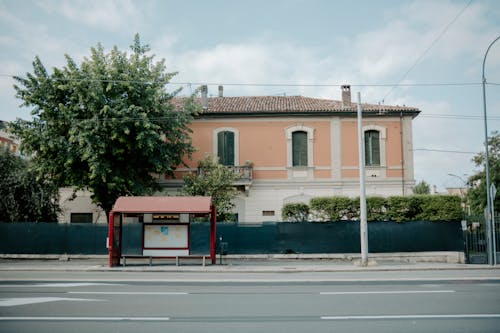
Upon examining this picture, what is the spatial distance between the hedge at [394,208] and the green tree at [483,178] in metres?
16.3

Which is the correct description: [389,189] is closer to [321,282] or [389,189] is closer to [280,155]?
[280,155]

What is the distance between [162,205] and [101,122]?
643 cm

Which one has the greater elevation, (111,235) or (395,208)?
(395,208)

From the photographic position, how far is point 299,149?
29562 millimetres

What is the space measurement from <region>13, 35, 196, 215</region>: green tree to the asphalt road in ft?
35.1

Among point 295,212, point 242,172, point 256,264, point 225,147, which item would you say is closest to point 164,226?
point 256,264

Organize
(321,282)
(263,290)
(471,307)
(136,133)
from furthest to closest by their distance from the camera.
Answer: (136,133), (321,282), (263,290), (471,307)

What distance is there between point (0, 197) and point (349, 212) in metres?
18.8

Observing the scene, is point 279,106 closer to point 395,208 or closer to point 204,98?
point 204,98

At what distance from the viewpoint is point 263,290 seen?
12523 millimetres

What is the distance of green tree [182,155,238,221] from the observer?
86.7 feet

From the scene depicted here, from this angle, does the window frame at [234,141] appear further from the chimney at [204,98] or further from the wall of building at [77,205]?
the wall of building at [77,205]

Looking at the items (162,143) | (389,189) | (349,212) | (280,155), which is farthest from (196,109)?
(389,189)

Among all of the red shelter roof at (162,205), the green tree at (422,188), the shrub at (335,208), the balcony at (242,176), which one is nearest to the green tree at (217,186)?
the balcony at (242,176)
